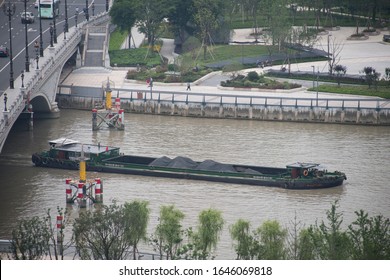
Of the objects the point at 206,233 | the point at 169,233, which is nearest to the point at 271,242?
the point at 206,233

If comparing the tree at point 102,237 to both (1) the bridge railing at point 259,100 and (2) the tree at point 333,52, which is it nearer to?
(1) the bridge railing at point 259,100

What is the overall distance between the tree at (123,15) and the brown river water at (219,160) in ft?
49.2

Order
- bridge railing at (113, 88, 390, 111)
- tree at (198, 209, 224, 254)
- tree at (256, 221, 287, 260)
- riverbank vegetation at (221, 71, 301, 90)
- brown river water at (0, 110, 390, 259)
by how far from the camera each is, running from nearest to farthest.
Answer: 1. tree at (256, 221, 287, 260)
2. tree at (198, 209, 224, 254)
3. brown river water at (0, 110, 390, 259)
4. bridge railing at (113, 88, 390, 111)
5. riverbank vegetation at (221, 71, 301, 90)

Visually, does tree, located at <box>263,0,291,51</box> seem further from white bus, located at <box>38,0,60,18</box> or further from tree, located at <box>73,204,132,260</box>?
tree, located at <box>73,204,132,260</box>

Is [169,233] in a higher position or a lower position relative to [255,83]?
higher

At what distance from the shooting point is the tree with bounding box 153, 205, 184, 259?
53.0 meters

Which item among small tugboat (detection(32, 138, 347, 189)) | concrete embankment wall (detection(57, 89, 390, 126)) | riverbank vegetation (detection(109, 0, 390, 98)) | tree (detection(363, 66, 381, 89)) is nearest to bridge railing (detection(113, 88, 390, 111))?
concrete embankment wall (detection(57, 89, 390, 126))

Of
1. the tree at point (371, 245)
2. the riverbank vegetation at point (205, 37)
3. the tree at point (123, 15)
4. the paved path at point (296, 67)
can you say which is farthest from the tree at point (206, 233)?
the tree at point (123, 15)

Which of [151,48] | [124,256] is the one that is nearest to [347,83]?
[151,48]

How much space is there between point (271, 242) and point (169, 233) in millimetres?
3993

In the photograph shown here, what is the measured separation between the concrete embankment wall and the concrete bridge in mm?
3533

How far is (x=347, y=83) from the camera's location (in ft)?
312

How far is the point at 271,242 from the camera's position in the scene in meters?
51.5

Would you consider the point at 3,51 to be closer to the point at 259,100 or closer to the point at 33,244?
the point at 259,100
